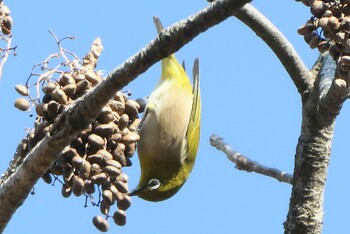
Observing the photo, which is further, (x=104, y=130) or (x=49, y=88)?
(x=49, y=88)

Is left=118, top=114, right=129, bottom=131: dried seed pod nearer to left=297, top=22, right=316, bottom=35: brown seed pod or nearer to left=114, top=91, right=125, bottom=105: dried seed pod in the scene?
left=114, top=91, right=125, bottom=105: dried seed pod

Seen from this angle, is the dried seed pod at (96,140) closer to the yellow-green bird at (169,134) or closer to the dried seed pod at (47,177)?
the dried seed pod at (47,177)

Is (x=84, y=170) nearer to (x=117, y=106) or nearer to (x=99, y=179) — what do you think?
(x=99, y=179)

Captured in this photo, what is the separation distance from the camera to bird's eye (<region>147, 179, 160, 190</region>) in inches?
256

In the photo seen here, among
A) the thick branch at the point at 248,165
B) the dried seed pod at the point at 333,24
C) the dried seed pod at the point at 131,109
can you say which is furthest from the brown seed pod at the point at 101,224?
the thick branch at the point at 248,165

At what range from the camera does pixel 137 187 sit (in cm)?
655

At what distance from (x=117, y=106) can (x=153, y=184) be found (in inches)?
110

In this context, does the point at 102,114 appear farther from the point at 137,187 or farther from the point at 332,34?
the point at 137,187

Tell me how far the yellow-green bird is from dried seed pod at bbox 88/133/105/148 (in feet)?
9.32

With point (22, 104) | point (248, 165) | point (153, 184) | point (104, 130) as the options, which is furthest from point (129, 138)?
point (153, 184)

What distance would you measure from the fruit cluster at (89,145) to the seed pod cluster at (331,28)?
0.96 m

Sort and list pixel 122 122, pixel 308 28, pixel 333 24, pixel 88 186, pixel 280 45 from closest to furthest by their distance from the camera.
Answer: pixel 333 24 < pixel 308 28 < pixel 88 186 < pixel 122 122 < pixel 280 45

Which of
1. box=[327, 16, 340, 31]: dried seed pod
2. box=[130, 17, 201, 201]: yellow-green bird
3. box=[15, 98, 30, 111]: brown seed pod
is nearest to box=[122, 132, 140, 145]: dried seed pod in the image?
box=[15, 98, 30, 111]: brown seed pod

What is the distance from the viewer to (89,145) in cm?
361
